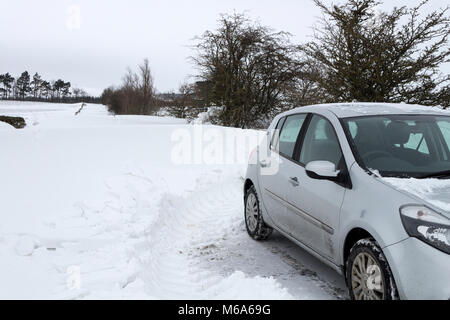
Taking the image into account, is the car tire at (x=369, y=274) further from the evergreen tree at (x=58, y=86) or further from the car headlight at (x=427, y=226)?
the evergreen tree at (x=58, y=86)

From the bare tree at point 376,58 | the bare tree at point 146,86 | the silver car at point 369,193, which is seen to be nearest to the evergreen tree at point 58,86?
the bare tree at point 146,86

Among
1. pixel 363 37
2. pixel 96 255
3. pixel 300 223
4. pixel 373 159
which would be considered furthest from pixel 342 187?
pixel 363 37

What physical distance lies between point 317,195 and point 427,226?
1216 millimetres

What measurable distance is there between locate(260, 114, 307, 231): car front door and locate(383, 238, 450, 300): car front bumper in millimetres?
1768

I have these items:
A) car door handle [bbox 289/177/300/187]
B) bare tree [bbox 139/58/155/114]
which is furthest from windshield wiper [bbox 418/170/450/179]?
bare tree [bbox 139/58/155/114]

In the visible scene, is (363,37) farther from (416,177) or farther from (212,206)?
(416,177)

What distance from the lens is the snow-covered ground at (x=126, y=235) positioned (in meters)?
3.89

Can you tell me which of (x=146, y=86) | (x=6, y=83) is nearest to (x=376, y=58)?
(x=146, y=86)

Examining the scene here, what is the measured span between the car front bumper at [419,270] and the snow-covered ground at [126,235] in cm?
104

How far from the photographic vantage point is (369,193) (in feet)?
10.5

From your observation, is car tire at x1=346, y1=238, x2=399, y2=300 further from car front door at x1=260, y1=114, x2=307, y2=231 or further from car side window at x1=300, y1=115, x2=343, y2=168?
car front door at x1=260, y1=114, x2=307, y2=231

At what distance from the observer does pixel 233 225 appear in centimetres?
630

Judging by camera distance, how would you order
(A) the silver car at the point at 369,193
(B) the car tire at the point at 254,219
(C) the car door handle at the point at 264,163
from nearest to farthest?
(A) the silver car at the point at 369,193 < (C) the car door handle at the point at 264,163 < (B) the car tire at the point at 254,219

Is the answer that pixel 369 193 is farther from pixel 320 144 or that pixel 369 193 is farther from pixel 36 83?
pixel 36 83
